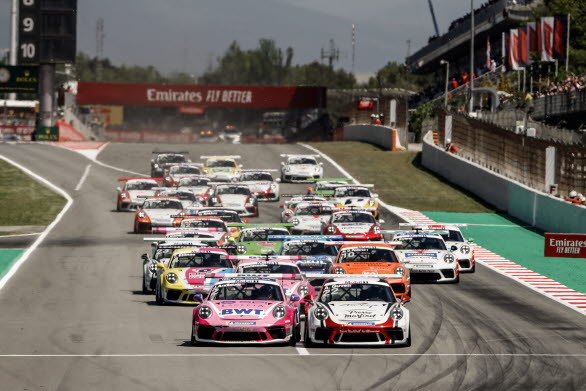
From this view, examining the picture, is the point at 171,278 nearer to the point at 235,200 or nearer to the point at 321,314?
the point at 321,314

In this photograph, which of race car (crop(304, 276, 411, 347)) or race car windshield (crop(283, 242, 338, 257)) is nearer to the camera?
race car (crop(304, 276, 411, 347))

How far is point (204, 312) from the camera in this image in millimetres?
18094

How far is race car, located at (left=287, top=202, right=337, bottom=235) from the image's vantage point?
113 ft

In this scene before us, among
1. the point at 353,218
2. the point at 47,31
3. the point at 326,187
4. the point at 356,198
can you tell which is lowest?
the point at 353,218

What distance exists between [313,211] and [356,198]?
4.91m

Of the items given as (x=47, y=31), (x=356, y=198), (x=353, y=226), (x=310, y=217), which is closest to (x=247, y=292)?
(x=353, y=226)

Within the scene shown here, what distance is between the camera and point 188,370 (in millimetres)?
15922

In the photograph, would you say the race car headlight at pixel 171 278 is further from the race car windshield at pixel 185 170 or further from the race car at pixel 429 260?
the race car windshield at pixel 185 170

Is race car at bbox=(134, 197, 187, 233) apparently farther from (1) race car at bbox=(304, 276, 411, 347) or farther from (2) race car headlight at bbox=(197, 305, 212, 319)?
(1) race car at bbox=(304, 276, 411, 347)

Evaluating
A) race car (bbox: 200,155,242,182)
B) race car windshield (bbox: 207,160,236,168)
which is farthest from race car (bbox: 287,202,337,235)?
race car windshield (bbox: 207,160,236,168)

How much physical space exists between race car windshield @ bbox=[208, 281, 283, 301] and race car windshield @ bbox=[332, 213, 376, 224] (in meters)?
13.9

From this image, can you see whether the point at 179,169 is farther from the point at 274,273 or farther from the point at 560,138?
the point at 274,273

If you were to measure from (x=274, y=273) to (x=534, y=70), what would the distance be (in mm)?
59457

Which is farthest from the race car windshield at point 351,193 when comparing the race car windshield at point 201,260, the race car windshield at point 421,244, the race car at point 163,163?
the race car windshield at point 201,260
